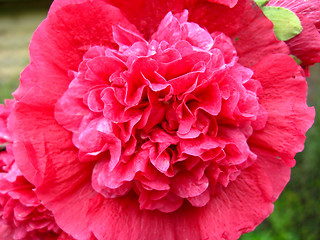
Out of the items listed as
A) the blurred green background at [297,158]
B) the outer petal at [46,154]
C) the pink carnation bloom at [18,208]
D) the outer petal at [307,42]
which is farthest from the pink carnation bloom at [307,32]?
the blurred green background at [297,158]

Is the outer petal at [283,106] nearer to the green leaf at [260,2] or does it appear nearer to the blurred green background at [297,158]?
the green leaf at [260,2]

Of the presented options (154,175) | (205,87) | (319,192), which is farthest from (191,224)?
(319,192)

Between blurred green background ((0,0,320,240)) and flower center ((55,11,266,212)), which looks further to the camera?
blurred green background ((0,0,320,240))

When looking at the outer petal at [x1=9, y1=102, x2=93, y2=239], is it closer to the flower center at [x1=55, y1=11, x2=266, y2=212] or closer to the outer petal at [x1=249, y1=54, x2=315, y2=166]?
the flower center at [x1=55, y1=11, x2=266, y2=212]

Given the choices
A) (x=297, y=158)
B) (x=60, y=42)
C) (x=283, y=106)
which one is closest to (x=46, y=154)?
(x=60, y=42)

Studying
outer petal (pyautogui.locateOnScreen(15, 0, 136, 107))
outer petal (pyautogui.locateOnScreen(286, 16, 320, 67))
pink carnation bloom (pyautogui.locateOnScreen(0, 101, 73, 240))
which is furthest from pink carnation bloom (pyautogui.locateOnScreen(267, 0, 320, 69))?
pink carnation bloom (pyautogui.locateOnScreen(0, 101, 73, 240))

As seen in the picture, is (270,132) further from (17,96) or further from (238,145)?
(17,96)

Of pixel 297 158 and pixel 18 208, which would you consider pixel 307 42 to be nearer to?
pixel 18 208
